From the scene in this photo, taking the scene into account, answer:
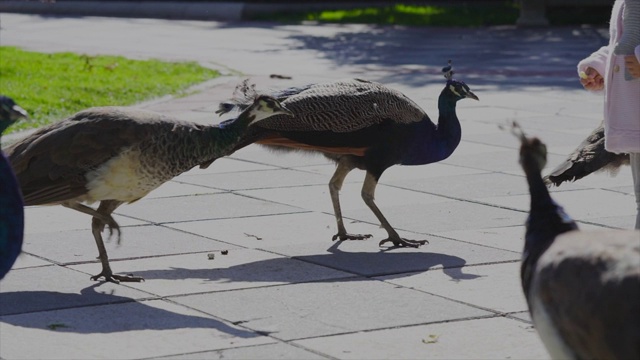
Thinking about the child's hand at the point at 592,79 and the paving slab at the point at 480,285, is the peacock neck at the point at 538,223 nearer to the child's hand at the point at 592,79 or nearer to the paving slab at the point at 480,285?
the paving slab at the point at 480,285

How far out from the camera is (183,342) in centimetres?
550

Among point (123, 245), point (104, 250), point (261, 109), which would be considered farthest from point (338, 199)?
point (104, 250)

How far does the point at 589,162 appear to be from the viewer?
698 centimetres

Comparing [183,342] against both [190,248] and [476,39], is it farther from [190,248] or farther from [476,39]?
[476,39]

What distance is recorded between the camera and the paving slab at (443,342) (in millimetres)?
5320

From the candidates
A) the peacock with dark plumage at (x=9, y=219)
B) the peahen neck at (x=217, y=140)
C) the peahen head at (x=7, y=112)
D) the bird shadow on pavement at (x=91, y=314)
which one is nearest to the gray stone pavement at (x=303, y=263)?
the bird shadow on pavement at (x=91, y=314)

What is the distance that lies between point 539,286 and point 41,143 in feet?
11.4

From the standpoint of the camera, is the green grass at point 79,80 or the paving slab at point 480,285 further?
the green grass at point 79,80

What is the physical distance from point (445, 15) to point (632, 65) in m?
20.5

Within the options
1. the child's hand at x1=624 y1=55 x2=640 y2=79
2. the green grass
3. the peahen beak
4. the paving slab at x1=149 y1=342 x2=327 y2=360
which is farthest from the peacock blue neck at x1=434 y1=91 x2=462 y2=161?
the green grass

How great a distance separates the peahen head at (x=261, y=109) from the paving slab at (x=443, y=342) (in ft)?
5.58

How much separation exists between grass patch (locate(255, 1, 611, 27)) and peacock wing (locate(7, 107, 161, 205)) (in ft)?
61.6

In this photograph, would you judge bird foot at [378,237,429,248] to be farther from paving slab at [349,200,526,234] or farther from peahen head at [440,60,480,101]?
peahen head at [440,60,480,101]

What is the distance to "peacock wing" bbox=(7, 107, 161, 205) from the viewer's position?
6.47 m
